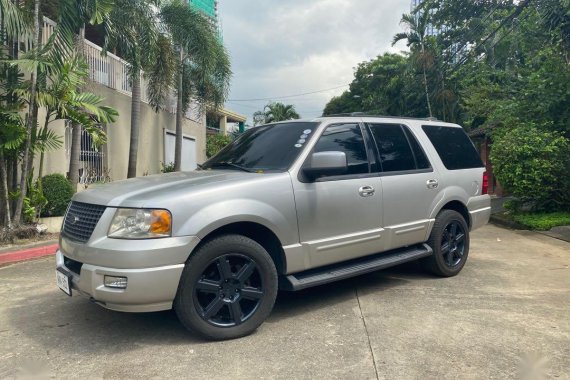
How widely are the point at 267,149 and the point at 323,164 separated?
2.56 feet

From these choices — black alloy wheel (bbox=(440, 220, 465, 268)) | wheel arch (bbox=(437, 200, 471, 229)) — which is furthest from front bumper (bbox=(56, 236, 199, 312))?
wheel arch (bbox=(437, 200, 471, 229))

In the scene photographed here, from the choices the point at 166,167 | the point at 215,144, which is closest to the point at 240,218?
the point at 166,167

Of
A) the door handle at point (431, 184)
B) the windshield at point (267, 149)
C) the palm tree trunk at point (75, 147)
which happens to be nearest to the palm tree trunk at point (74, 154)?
the palm tree trunk at point (75, 147)

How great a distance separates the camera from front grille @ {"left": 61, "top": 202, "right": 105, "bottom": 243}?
357 centimetres

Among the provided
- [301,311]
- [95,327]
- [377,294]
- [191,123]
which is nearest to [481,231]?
[377,294]

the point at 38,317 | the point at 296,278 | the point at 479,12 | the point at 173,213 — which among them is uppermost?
the point at 479,12

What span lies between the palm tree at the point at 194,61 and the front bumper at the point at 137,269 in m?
12.2

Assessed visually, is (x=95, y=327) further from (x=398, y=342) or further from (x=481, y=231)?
(x=481, y=231)

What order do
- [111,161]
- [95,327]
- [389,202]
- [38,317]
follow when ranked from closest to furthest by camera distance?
[95,327] < [38,317] < [389,202] < [111,161]

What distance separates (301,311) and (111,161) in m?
10.7

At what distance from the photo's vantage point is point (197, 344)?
361cm

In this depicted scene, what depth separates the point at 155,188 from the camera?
12.1 ft

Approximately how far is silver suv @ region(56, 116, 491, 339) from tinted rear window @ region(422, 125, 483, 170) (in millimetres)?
106

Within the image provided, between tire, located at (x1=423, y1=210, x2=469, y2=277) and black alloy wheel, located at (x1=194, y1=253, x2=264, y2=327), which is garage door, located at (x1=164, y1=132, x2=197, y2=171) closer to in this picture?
tire, located at (x1=423, y1=210, x2=469, y2=277)
